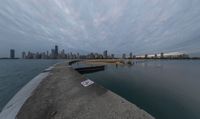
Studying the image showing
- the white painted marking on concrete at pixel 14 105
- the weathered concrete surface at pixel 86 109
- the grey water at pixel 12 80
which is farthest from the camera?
the grey water at pixel 12 80

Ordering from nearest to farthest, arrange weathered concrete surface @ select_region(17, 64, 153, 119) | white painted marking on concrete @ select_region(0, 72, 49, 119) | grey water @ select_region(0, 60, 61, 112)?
weathered concrete surface @ select_region(17, 64, 153, 119)
white painted marking on concrete @ select_region(0, 72, 49, 119)
grey water @ select_region(0, 60, 61, 112)

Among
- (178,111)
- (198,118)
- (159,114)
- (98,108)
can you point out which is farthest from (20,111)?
(198,118)

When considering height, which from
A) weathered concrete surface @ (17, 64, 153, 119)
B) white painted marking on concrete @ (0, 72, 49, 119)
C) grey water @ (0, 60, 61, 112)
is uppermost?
weathered concrete surface @ (17, 64, 153, 119)

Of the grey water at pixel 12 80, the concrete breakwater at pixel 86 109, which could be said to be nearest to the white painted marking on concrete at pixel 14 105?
the concrete breakwater at pixel 86 109

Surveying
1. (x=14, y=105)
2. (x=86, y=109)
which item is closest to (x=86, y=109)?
(x=86, y=109)

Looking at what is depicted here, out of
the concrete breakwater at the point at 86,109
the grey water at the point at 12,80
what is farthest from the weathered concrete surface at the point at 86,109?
the grey water at the point at 12,80

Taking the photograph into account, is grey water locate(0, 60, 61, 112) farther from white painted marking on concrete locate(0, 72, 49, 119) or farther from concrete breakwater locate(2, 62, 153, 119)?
concrete breakwater locate(2, 62, 153, 119)

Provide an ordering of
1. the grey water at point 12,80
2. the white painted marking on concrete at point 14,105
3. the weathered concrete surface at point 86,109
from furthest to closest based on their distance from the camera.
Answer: the grey water at point 12,80 < the white painted marking on concrete at point 14,105 < the weathered concrete surface at point 86,109

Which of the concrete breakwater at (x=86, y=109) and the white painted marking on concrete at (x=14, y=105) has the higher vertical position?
the concrete breakwater at (x=86, y=109)

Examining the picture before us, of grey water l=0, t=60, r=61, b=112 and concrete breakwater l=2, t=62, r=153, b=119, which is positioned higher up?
concrete breakwater l=2, t=62, r=153, b=119

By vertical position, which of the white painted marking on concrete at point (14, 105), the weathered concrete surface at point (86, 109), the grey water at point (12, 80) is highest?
the weathered concrete surface at point (86, 109)

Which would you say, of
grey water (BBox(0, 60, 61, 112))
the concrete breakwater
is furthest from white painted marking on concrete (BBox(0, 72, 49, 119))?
grey water (BBox(0, 60, 61, 112))

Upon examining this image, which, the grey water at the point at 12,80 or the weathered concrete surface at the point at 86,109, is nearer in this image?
the weathered concrete surface at the point at 86,109

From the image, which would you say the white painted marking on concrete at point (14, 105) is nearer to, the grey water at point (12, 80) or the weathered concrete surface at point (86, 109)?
the weathered concrete surface at point (86, 109)
